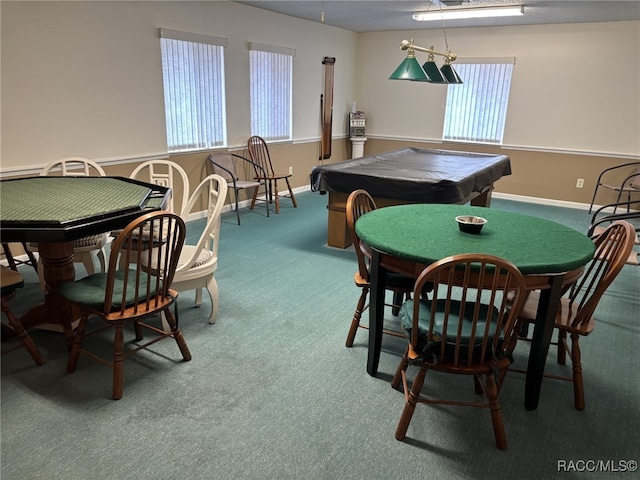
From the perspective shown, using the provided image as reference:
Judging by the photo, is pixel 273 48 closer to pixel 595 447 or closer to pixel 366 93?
pixel 366 93

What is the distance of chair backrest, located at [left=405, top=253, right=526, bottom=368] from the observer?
1569 millimetres

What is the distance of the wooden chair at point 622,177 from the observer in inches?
211

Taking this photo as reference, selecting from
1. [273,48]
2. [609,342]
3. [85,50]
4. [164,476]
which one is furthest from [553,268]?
[273,48]

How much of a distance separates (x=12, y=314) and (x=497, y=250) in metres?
2.30

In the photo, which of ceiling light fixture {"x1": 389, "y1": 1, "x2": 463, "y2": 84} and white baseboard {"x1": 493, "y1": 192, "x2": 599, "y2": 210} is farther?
white baseboard {"x1": 493, "y1": 192, "x2": 599, "y2": 210}

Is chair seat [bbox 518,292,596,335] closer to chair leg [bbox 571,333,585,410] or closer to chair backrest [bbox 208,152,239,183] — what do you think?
chair leg [bbox 571,333,585,410]

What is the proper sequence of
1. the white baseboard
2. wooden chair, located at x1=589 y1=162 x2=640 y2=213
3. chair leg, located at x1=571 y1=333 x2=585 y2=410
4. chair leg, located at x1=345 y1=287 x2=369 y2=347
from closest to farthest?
chair leg, located at x1=571 y1=333 x2=585 y2=410 → chair leg, located at x1=345 y1=287 x2=369 y2=347 → wooden chair, located at x1=589 y1=162 x2=640 y2=213 → the white baseboard

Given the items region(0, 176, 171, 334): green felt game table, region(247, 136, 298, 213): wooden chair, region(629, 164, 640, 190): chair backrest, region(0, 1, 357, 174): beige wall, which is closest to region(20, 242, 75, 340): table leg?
region(0, 176, 171, 334): green felt game table

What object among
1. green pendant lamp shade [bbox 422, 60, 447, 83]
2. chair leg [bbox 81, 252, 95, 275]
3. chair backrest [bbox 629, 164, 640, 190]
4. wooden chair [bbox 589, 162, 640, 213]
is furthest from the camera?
wooden chair [bbox 589, 162, 640, 213]

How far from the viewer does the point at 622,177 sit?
18.8ft

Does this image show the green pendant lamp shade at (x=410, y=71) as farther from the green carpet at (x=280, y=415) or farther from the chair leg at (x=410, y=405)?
the chair leg at (x=410, y=405)

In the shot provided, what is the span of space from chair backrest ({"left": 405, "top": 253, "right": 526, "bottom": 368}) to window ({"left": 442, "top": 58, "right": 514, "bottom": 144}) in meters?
5.19

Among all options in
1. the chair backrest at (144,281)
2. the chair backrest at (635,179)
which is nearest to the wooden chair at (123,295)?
the chair backrest at (144,281)

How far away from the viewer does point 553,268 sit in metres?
1.71
